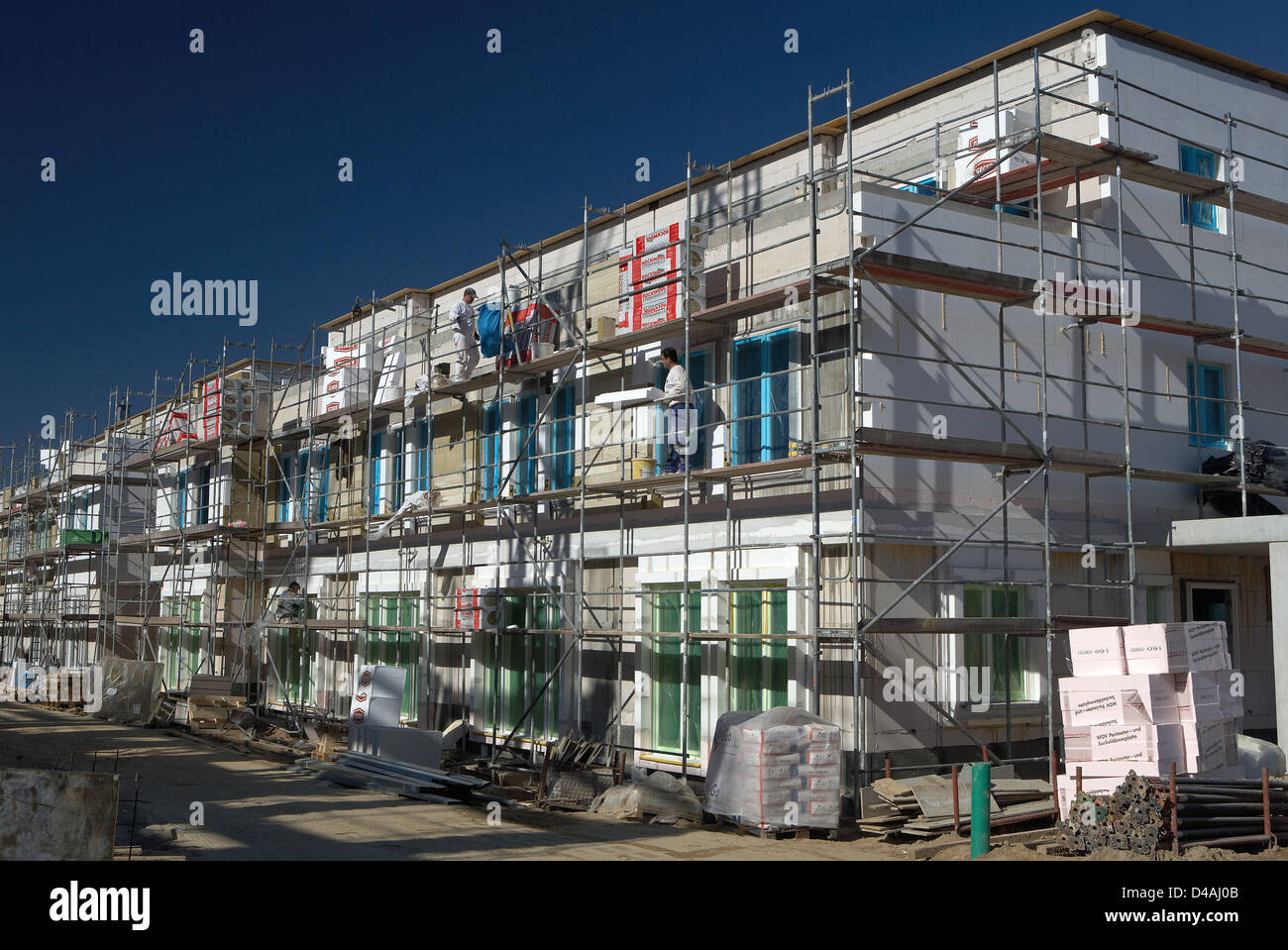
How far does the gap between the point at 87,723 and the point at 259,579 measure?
4.59 m

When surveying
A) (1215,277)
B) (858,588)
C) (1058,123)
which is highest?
(1058,123)

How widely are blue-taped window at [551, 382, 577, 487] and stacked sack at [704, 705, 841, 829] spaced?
712cm

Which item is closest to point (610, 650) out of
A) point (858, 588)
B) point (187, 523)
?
point (858, 588)

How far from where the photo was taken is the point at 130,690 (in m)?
26.4

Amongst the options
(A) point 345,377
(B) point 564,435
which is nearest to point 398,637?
(A) point 345,377

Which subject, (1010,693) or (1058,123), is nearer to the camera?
(1010,693)

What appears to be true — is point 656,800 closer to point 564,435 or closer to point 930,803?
point 930,803

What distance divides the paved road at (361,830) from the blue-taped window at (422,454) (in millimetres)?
6210

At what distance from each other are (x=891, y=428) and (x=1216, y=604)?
21.2 ft

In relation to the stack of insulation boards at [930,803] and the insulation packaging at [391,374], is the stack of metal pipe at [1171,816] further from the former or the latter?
the insulation packaging at [391,374]

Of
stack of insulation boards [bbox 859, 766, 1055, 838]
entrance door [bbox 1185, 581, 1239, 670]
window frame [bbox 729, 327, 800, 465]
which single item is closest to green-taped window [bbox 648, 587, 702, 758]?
window frame [bbox 729, 327, 800, 465]

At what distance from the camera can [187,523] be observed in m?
32.2

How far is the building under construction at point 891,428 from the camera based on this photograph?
562 inches
